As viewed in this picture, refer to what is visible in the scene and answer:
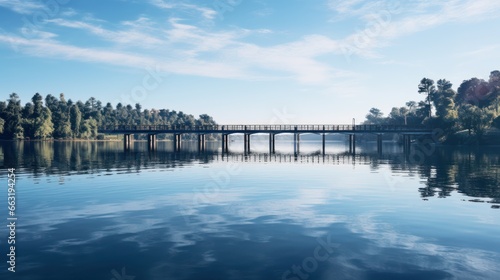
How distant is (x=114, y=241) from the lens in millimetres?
14477

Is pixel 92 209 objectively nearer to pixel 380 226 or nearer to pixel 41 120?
pixel 380 226

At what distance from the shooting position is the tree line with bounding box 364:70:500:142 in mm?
96688

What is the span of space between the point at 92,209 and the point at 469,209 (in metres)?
20.9

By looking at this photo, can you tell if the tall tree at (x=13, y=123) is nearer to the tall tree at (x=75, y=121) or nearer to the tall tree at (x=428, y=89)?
the tall tree at (x=75, y=121)

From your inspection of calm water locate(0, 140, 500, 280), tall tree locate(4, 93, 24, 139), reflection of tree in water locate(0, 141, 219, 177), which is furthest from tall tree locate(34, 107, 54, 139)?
calm water locate(0, 140, 500, 280)

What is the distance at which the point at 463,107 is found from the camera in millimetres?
121875

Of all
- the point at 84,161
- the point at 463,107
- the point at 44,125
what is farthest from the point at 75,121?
the point at 463,107

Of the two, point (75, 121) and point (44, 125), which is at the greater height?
point (75, 121)

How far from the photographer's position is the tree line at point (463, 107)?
96688 mm

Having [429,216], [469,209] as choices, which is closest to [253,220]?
[429,216]

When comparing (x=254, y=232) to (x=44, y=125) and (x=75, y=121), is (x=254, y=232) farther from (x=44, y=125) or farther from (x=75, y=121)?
(x=75, y=121)

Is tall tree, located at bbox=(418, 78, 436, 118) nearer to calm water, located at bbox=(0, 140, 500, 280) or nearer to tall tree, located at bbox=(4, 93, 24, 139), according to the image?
calm water, located at bbox=(0, 140, 500, 280)

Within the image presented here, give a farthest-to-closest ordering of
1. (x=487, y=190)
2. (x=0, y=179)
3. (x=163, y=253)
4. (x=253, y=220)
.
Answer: (x=0, y=179) → (x=487, y=190) → (x=253, y=220) → (x=163, y=253)

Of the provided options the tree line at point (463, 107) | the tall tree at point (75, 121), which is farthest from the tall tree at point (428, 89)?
the tall tree at point (75, 121)
